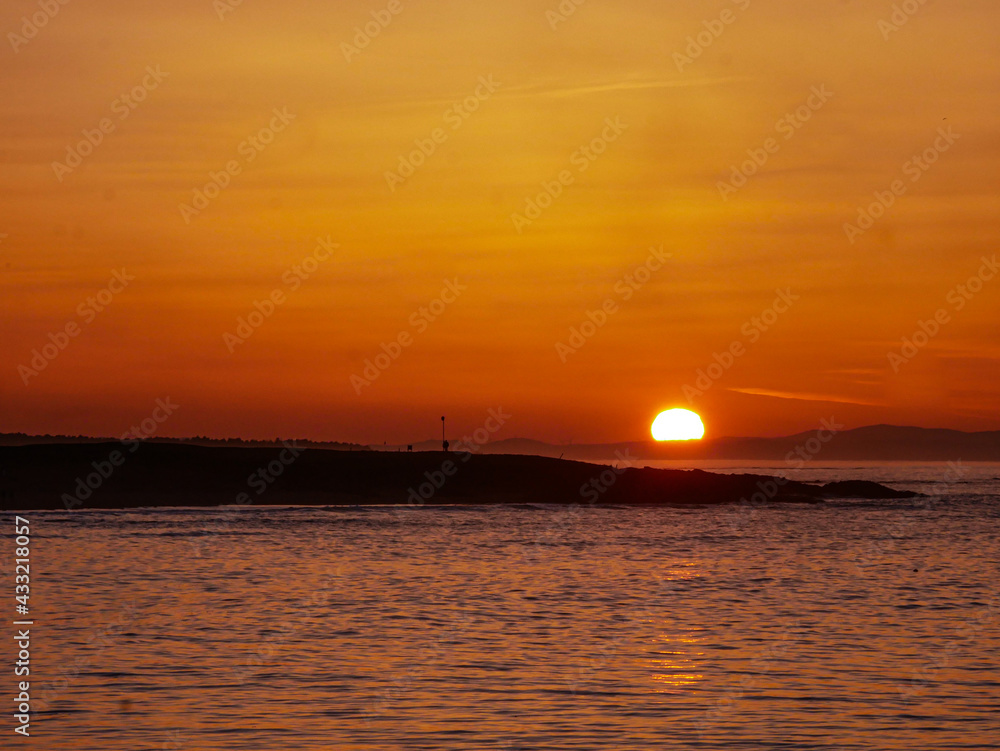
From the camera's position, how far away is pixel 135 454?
3716 inches

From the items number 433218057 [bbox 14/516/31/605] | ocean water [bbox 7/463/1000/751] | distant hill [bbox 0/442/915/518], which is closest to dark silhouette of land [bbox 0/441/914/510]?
distant hill [bbox 0/442/915/518]

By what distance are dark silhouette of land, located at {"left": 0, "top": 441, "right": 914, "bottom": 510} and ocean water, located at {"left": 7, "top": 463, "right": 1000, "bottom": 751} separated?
102 feet

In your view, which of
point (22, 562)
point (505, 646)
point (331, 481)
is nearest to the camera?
point (505, 646)

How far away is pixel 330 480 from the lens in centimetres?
9381

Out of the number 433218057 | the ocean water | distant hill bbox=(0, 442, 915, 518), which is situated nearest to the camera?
the ocean water

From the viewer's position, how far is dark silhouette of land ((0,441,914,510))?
3322 inches

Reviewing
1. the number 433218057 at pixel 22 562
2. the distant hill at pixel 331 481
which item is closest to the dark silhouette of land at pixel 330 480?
the distant hill at pixel 331 481

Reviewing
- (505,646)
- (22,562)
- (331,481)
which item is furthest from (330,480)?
(505,646)

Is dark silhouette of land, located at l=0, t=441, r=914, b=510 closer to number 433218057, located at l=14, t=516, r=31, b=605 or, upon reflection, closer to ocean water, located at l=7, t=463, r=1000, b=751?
number 433218057, located at l=14, t=516, r=31, b=605

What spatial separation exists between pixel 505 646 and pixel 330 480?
68.6 meters

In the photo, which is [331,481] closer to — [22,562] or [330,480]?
[330,480]

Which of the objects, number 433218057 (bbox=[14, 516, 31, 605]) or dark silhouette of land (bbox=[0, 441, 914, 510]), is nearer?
number 433218057 (bbox=[14, 516, 31, 605])

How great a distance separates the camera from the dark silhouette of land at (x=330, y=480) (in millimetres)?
84375

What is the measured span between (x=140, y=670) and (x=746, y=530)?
46.2 metres
